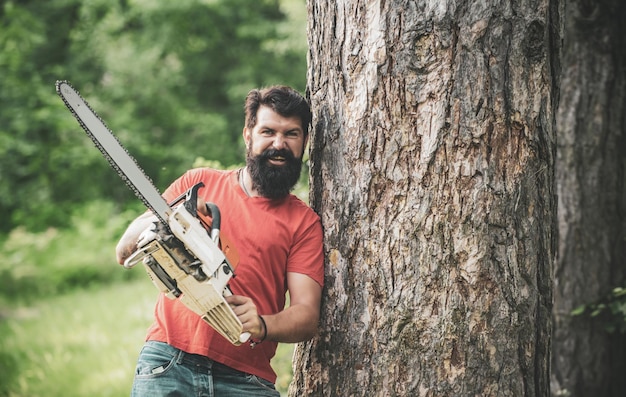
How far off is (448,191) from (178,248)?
44.3 inches

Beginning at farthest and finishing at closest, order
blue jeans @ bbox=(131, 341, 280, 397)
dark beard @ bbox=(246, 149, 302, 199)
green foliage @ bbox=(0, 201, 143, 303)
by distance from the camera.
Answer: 1. green foliage @ bbox=(0, 201, 143, 303)
2. dark beard @ bbox=(246, 149, 302, 199)
3. blue jeans @ bbox=(131, 341, 280, 397)

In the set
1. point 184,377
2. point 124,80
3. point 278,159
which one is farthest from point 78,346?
point 124,80

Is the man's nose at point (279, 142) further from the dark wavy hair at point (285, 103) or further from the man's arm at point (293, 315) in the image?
the man's arm at point (293, 315)

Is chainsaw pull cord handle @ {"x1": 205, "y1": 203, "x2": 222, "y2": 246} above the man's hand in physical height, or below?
above

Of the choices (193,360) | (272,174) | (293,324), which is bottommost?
(193,360)

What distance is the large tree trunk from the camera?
8.41 feet

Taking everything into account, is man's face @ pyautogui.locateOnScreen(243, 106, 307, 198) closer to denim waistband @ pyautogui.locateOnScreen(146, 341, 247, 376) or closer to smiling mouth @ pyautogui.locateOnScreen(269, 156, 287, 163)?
smiling mouth @ pyautogui.locateOnScreen(269, 156, 287, 163)

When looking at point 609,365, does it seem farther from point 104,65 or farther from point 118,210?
point 104,65

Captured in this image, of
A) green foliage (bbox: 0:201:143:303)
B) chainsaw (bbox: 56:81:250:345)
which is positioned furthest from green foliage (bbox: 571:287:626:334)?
green foliage (bbox: 0:201:143:303)

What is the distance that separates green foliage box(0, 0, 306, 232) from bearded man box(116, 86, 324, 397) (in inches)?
330

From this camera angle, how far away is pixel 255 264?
2840mm

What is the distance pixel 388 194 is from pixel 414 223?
0.17 meters

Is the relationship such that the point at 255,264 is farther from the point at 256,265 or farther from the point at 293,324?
the point at 293,324

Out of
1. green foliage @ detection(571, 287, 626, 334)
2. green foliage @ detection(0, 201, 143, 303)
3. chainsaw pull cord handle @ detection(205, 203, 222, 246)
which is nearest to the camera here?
chainsaw pull cord handle @ detection(205, 203, 222, 246)
